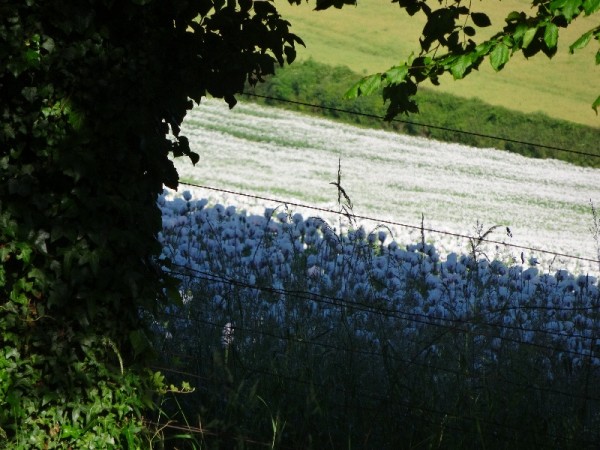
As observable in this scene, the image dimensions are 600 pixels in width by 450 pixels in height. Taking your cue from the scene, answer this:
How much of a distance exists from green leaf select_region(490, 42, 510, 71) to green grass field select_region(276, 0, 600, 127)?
63.7 ft

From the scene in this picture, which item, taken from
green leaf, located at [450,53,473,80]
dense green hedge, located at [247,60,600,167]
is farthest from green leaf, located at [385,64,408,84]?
dense green hedge, located at [247,60,600,167]

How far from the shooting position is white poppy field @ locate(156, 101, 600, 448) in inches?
167

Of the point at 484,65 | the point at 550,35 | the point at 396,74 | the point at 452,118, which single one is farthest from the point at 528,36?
the point at 484,65

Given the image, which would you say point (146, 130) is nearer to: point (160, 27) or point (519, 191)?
point (160, 27)

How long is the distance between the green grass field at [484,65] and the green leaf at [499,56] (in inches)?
764

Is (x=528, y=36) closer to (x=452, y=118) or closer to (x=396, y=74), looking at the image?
(x=396, y=74)

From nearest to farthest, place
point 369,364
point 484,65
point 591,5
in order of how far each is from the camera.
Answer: point 591,5 → point 369,364 → point 484,65

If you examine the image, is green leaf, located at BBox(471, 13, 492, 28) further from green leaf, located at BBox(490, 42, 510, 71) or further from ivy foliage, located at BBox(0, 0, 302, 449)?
ivy foliage, located at BBox(0, 0, 302, 449)

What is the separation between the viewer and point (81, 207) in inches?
139

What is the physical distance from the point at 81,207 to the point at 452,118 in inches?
721

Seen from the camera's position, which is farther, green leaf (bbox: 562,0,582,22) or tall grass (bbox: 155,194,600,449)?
tall grass (bbox: 155,194,600,449)

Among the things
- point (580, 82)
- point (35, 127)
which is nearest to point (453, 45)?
point (35, 127)

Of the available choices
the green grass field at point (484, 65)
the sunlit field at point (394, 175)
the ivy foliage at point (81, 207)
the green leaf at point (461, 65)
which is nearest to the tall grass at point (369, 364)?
the ivy foliage at point (81, 207)

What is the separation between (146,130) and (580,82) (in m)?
23.0
